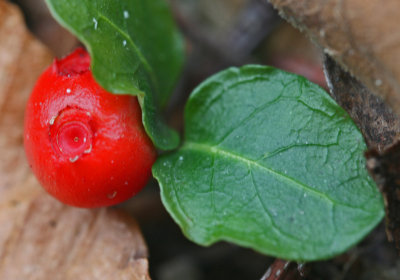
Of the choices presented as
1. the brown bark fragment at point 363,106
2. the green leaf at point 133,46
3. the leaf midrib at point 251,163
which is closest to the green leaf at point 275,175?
the leaf midrib at point 251,163

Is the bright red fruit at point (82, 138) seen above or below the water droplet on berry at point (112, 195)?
above

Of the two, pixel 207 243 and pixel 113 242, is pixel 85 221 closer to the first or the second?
pixel 113 242

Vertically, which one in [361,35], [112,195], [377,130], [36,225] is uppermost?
[361,35]

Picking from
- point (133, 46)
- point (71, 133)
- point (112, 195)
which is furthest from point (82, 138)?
point (133, 46)

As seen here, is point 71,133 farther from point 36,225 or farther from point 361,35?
point 361,35

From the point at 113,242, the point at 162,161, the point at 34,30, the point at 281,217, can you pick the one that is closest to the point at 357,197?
the point at 281,217

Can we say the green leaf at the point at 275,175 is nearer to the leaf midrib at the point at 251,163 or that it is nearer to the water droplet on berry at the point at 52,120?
the leaf midrib at the point at 251,163

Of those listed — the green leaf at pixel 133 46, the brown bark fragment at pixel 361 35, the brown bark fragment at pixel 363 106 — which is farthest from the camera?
the brown bark fragment at pixel 363 106
